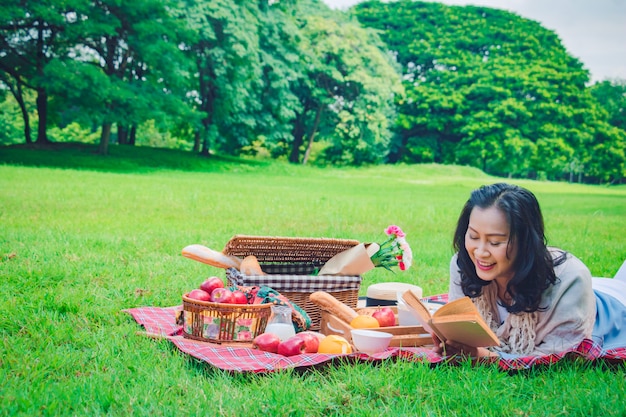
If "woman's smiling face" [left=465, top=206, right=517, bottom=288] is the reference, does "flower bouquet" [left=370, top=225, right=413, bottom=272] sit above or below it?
below

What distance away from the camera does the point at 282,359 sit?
11.0 feet

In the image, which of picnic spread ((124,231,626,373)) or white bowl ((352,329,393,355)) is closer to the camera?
picnic spread ((124,231,626,373))

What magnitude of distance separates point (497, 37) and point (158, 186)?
134 feet

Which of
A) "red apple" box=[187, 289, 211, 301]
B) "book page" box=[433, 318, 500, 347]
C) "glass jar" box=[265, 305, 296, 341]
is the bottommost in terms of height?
"glass jar" box=[265, 305, 296, 341]

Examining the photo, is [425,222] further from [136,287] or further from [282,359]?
[282,359]

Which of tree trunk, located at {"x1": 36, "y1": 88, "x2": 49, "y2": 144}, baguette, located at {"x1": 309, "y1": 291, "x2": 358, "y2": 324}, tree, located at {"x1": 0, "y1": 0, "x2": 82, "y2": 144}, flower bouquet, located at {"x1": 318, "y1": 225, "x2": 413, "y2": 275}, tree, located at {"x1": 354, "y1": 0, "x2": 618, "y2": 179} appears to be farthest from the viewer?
tree, located at {"x1": 354, "y1": 0, "x2": 618, "y2": 179}

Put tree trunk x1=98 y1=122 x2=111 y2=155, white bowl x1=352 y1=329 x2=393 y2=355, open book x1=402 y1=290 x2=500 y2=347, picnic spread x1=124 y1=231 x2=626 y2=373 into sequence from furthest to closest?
tree trunk x1=98 y1=122 x2=111 y2=155 → white bowl x1=352 y1=329 x2=393 y2=355 → picnic spread x1=124 y1=231 x2=626 y2=373 → open book x1=402 y1=290 x2=500 y2=347

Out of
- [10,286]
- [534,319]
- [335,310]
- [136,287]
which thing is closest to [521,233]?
[534,319]

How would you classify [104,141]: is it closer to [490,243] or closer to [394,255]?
[394,255]

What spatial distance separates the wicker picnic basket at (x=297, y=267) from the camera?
4.37 meters

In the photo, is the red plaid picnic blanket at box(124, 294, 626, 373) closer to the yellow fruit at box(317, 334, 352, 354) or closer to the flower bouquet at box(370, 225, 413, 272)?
the yellow fruit at box(317, 334, 352, 354)

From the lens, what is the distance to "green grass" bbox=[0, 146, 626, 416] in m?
2.78

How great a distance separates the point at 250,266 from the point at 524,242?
200cm

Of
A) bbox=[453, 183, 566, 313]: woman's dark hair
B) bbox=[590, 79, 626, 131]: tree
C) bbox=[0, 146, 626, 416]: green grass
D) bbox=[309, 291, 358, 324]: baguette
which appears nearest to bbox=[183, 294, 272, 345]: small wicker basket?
bbox=[0, 146, 626, 416]: green grass
